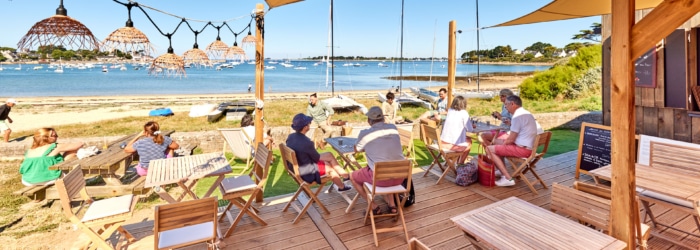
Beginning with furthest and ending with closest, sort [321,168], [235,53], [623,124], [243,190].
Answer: [235,53], [321,168], [243,190], [623,124]

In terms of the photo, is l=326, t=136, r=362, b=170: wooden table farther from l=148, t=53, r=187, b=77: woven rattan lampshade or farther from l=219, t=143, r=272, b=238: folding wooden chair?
l=148, t=53, r=187, b=77: woven rattan lampshade

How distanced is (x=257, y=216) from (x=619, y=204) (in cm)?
→ 291

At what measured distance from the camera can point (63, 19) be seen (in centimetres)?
222

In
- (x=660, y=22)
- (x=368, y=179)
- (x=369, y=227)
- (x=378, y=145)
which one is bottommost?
(x=369, y=227)

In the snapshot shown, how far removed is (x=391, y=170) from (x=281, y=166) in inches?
135

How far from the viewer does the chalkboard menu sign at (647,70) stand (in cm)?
470

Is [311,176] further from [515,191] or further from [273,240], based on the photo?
[515,191]

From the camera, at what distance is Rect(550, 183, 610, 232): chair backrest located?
2.17 metres

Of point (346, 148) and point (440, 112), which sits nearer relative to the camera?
point (346, 148)

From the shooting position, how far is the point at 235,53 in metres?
4.01

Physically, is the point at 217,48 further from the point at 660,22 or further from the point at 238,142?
the point at 660,22

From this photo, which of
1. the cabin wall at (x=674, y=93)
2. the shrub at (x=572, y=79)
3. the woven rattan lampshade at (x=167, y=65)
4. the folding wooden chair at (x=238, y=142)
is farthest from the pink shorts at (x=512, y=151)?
the shrub at (x=572, y=79)

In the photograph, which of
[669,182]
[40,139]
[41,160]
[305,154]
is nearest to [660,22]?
[669,182]

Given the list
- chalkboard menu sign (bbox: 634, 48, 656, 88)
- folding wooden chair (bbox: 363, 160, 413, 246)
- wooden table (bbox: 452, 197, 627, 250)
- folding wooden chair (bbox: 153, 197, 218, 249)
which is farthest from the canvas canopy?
folding wooden chair (bbox: 153, 197, 218, 249)
